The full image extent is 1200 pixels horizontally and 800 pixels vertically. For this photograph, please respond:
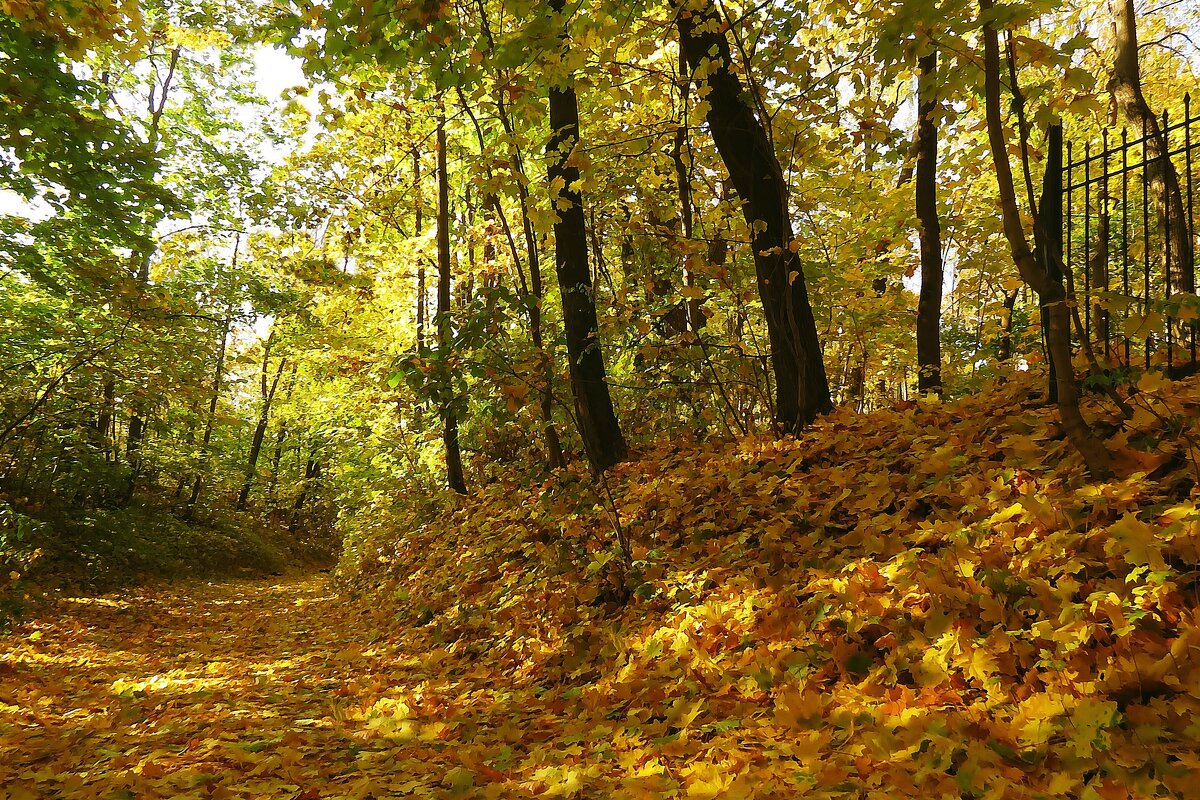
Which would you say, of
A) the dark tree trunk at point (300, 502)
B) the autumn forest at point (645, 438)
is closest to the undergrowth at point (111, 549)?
the autumn forest at point (645, 438)

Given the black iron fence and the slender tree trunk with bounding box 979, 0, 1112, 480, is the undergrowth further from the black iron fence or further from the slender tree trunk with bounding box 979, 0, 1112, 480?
the black iron fence

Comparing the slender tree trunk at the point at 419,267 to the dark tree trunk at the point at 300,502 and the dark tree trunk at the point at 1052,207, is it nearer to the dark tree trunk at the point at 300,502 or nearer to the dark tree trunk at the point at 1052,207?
the dark tree trunk at the point at 1052,207

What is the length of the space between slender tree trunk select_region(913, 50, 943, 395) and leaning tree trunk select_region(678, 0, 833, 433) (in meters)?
1.86

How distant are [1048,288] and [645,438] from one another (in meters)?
5.13

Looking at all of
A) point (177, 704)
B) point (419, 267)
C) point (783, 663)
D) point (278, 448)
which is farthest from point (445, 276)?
point (278, 448)

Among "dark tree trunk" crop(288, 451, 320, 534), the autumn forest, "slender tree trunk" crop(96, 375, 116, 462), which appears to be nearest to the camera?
the autumn forest

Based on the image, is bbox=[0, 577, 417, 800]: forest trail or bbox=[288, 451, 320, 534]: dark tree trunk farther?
bbox=[288, 451, 320, 534]: dark tree trunk

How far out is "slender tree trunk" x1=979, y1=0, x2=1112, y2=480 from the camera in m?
2.92

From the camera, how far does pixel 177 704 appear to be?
428 centimetres

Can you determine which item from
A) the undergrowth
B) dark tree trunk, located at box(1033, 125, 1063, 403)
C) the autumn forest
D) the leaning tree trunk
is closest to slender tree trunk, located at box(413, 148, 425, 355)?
the autumn forest

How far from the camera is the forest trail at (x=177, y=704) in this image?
9.02ft

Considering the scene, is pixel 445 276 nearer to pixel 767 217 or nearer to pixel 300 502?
pixel 767 217

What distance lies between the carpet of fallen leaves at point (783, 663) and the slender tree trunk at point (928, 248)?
239cm

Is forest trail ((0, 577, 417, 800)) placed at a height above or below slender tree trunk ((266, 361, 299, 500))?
below
